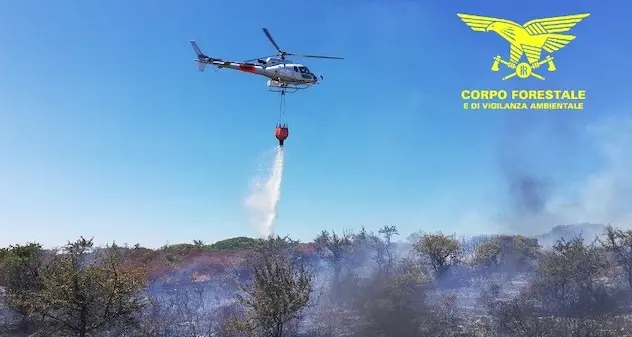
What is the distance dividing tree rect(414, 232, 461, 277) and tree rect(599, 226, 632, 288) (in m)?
17.4

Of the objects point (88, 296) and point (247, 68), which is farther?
point (247, 68)

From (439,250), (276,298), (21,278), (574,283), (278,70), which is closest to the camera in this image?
(276,298)

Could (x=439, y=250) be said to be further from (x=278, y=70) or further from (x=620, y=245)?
(x=278, y=70)

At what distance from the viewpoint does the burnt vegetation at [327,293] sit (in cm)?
3225

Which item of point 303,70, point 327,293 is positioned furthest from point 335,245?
point 303,70

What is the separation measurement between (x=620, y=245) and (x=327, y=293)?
34.3m

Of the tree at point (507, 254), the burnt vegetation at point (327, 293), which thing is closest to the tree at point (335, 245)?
the burnt vegetation at point (327, 293)

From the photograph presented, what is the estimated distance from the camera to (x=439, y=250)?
64438 mm

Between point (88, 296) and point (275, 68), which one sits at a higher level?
point (275, 68)

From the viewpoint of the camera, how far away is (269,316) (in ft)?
116

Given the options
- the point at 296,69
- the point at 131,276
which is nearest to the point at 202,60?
the point at 296,69

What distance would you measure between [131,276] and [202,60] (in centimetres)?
1947

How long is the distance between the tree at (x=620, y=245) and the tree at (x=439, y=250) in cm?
1738

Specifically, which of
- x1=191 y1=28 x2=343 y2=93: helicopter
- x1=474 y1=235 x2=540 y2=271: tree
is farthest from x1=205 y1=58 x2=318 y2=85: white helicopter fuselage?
x1=474 y1=235 x2=540 y2=271: tree
